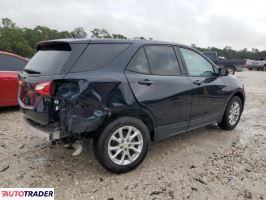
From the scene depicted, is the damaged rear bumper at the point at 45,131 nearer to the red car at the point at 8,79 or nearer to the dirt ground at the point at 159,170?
the dirt ground at the point at 159,170

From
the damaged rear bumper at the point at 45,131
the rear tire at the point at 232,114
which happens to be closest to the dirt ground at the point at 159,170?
the rear tire at the point at 232,114

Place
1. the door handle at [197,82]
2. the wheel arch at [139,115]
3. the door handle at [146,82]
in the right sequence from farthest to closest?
1. the door handle at [197,82]
2. the door handle at [146,82]
3. the wheel arch at [139,115]

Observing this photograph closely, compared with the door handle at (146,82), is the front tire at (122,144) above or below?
below

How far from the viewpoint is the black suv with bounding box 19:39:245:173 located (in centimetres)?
316

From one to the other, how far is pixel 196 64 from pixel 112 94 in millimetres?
1877

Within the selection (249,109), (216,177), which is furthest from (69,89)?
(249,109)

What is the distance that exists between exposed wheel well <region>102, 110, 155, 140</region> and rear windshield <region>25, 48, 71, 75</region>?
860 mm

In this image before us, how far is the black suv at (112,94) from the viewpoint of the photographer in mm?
3160

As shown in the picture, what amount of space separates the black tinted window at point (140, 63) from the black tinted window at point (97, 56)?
0.69ft

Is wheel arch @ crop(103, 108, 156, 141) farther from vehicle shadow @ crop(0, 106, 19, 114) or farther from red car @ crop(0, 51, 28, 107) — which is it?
vehicle shadow @ crop(0, 106, 19, 114)

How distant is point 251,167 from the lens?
12.5 ft

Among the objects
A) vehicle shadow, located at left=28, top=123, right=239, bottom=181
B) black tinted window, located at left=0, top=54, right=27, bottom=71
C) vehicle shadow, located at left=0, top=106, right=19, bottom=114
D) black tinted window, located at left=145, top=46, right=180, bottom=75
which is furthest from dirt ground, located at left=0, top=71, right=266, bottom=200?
black tinted window, located at left=0, top=54, right=27, bottom=71

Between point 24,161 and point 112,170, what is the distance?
→ 1.38 metres

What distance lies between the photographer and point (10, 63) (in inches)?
256
